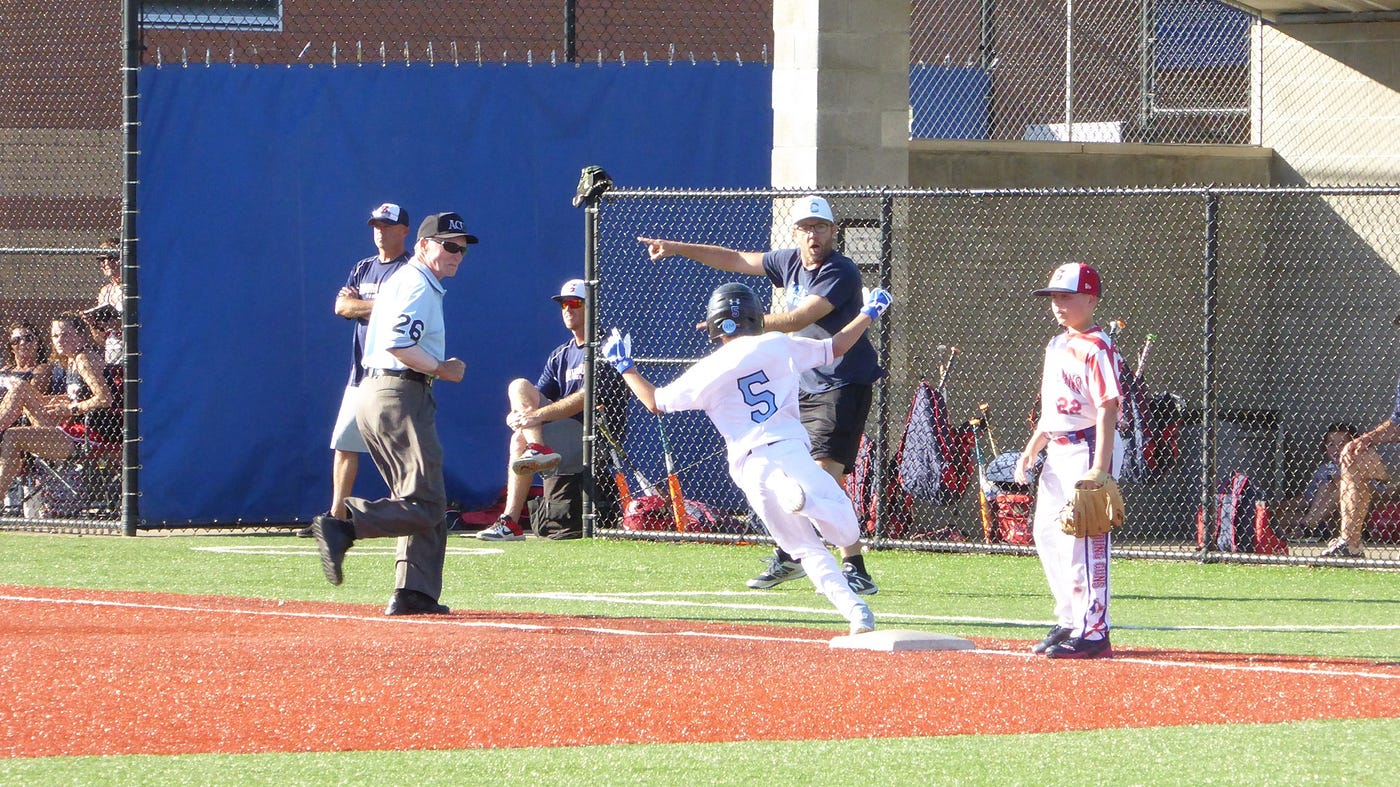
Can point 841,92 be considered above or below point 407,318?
above

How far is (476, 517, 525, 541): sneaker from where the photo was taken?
40.1 feet

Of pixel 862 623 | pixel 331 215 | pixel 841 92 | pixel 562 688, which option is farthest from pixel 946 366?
pixel 562 688

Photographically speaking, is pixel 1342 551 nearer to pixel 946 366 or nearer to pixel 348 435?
pixel 946 366

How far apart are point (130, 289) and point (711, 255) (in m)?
4.98

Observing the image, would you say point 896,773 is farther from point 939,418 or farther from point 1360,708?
point 939,418

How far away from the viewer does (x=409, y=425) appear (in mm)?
8117

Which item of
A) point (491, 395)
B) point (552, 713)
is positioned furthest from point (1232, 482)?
point (552, 713)

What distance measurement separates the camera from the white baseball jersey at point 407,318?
7.99 metres

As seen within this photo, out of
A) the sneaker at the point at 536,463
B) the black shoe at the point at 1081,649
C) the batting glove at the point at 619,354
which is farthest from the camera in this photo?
the sneaker at the point at 536,463

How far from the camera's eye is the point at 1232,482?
1155 centimetres

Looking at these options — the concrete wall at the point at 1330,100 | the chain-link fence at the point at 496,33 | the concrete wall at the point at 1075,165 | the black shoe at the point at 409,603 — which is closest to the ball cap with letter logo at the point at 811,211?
the black shoe at the point at 409,603

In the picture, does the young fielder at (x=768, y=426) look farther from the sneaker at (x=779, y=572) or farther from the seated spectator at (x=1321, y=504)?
the seated spectator at (x=1321, y=504)

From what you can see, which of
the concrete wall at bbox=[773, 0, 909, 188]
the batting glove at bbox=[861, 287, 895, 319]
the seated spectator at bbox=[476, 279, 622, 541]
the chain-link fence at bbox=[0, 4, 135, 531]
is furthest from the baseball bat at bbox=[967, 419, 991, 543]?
the chain-link fence at bbox=[0, 4, 135, 531]

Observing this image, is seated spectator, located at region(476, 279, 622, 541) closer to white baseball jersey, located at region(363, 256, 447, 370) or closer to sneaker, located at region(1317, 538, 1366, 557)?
white baseball jersey, located at region(363, 256, 447, 370)
